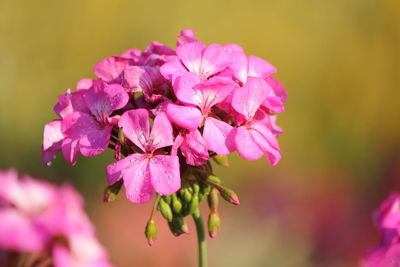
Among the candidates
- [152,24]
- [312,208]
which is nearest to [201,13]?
[152,24]

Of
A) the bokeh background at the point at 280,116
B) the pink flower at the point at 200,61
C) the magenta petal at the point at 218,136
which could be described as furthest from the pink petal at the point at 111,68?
the bokeh background at the point at 280,116

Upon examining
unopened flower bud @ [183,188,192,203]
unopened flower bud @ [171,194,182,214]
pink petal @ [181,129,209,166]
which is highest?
pink petal @ [181,129,209,166]

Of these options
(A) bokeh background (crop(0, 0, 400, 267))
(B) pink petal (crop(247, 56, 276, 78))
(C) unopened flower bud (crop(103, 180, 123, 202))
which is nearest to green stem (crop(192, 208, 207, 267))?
(C) unopened flower bud (crop(103, 180, 123, 202))

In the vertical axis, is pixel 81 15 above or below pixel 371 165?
above

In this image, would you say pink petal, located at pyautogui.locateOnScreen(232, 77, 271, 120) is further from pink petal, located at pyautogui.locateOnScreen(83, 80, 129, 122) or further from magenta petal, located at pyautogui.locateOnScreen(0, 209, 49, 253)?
magenta petal, located at pyautogui.locateOnScreen(0, 209, 49, 253)

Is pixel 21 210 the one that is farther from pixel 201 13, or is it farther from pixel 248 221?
pixel 201 13
